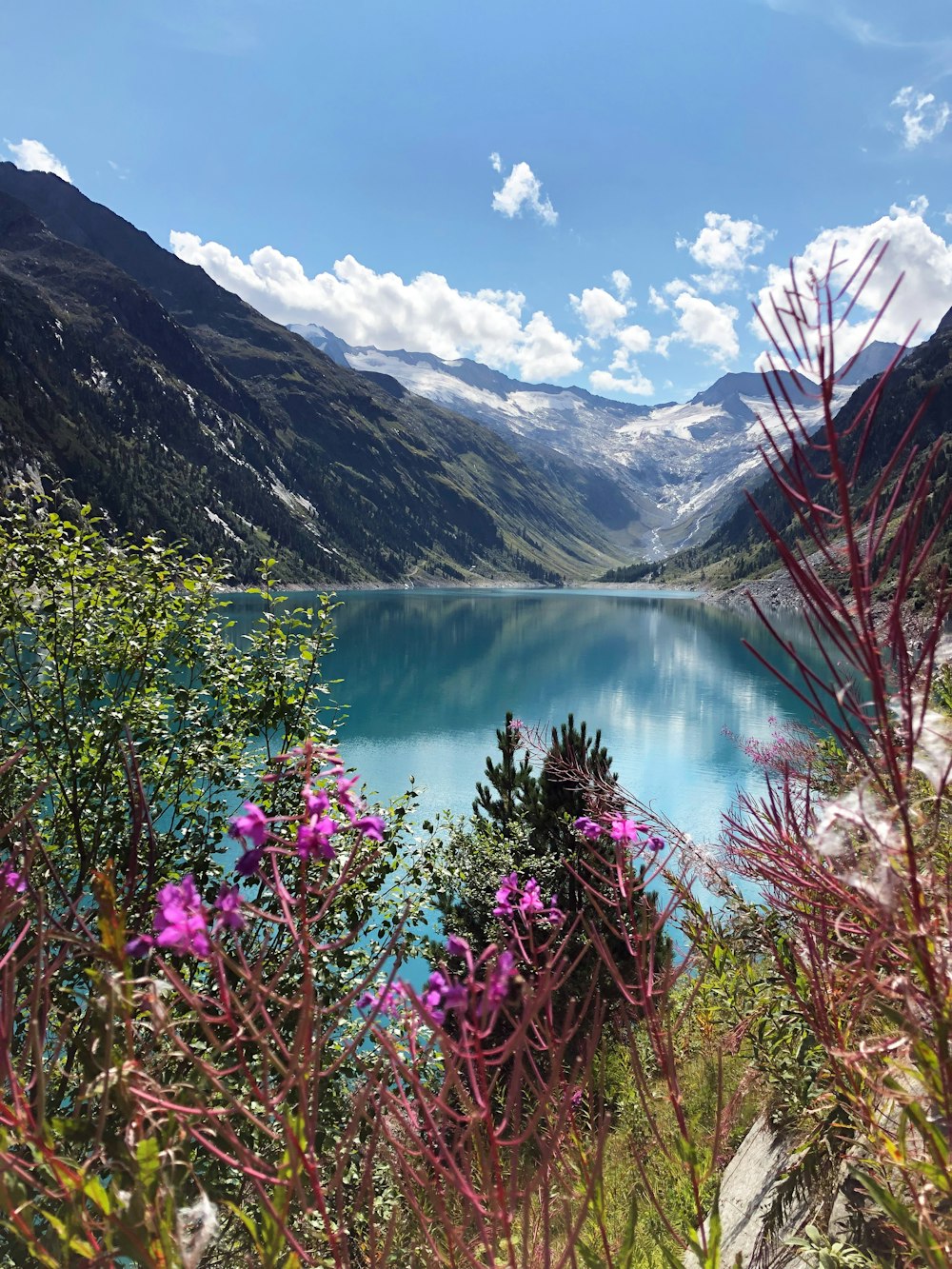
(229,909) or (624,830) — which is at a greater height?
(229,909)

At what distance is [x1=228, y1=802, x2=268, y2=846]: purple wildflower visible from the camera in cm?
163

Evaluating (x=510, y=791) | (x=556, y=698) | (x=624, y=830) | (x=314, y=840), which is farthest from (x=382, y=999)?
(x=556, y=698)

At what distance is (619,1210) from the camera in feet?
22.2

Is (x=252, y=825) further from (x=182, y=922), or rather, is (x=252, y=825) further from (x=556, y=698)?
(x=556, y=698)

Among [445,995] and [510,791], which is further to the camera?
[510,791]

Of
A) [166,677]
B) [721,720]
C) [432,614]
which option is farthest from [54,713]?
[432,614]

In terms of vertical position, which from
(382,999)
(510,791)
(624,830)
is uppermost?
(382,999)

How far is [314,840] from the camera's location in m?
1.65

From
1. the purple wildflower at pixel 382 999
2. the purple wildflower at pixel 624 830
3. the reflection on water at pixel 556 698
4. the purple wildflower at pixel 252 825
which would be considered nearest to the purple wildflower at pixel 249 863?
the purple wildflower at pixel 252 825

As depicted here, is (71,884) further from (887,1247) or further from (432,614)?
(432,614)

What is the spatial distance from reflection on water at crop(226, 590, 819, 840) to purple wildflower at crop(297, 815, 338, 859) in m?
6.26

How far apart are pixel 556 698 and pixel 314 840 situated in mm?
61263

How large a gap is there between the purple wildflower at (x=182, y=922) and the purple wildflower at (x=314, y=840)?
248 mm

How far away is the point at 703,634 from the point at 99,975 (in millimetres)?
120839
